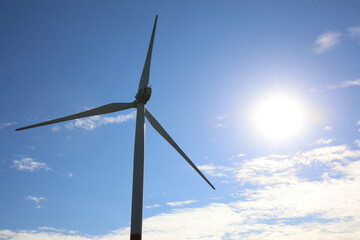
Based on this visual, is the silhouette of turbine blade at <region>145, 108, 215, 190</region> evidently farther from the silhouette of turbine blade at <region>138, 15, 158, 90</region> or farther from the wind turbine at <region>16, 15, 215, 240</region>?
the silhouette of turbine blade at <region>138, 15, 158, 90</region>

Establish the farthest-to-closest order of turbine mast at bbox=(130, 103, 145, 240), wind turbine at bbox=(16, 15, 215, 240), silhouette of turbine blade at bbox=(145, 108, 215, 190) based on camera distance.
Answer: silhouette of turbine blade at bbox=(145, 108, 215, 190), wind turbine at bbox=(16, 15, 215, 240), turbine mast at bbox=(130, 103, 145, 240)

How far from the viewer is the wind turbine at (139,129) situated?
35.8 m

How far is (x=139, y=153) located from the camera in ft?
129

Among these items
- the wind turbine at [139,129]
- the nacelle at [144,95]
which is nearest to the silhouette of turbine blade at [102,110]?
the wind turbine at [139,129]

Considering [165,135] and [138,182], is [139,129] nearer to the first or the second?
[165,135]

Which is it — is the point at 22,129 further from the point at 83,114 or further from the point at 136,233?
the point at 136,233

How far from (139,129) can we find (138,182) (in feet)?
25.4

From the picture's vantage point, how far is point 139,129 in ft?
136

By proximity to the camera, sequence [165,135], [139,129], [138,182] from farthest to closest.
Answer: [165,135] → [139,129] → [138,182]

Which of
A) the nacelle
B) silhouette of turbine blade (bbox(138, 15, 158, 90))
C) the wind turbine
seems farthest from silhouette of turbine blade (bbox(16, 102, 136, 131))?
silhouette of turbine blade (bbox(138, 15, 158, 90))

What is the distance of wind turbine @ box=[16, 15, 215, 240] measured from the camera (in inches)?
1410

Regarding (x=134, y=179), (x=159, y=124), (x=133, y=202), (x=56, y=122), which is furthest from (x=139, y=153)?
(x=56, y=122)

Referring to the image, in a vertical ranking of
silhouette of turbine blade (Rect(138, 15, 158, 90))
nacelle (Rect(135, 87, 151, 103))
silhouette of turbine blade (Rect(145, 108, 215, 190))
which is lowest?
silhouette of turbine blade (Rect(145, 108, 215, 190))

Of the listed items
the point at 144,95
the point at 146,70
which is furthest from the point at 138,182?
the point at 146,70
